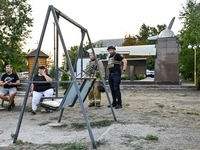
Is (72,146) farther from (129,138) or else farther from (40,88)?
(40,88)

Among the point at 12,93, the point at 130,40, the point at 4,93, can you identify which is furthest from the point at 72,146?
the point at 130,40

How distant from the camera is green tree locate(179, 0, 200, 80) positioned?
19234 millimetres

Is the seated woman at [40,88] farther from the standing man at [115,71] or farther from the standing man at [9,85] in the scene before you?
the standing man at [115,71]

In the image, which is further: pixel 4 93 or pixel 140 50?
pixel 140 50

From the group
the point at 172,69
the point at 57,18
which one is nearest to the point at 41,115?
the point at 57,18

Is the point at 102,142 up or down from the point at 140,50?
down

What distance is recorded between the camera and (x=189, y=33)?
68.1ft

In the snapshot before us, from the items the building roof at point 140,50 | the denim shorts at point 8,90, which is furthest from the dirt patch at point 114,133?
the building roof at point 140,50

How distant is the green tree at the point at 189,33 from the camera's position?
19.2m

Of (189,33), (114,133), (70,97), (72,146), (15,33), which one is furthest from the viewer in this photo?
(15,33)

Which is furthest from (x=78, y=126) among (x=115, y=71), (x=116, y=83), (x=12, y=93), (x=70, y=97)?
(x=12, y=93)

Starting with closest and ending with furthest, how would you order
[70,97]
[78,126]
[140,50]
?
[70,97] < [78,126] < [140,50]

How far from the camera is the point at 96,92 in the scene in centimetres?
676

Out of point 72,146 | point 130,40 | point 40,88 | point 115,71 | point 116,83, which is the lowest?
point 72,146
